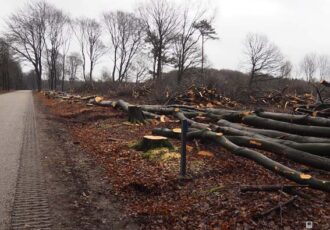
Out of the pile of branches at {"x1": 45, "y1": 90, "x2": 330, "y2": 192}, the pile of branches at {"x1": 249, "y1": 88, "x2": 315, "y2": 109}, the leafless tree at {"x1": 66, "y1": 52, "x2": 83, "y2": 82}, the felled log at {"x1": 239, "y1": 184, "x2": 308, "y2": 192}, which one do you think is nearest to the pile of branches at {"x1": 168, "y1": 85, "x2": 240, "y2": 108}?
the pile of branches at {"x1": 249, "y1": 88, "x2": 315, "y2": 109}

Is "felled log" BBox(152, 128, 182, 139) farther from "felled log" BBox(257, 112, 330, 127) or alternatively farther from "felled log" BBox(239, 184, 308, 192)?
"felled log" BBox(239, 184, 308, 192)

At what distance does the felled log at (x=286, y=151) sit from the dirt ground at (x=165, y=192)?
19 cm

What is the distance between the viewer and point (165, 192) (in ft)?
18.2

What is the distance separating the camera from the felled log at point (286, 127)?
7.55 meters

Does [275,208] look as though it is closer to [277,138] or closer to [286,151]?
[286,151]

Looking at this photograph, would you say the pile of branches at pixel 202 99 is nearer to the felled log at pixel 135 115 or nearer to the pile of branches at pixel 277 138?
the felled log at pixel 135 115

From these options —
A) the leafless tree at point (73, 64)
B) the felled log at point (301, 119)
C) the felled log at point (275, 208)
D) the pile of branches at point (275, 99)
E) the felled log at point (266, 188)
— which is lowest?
the felled log at point (275, 208)

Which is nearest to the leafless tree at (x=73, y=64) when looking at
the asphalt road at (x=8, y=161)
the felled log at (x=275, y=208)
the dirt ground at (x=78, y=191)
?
the asphalt road at (x=8, y=161)

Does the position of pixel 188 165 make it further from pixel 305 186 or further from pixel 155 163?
pixel 305 186

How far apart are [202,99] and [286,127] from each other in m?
9.11

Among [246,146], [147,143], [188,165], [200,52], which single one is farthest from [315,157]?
[200,52]

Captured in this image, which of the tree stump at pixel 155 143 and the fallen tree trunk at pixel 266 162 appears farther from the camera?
the tree stump at pixel 155 143

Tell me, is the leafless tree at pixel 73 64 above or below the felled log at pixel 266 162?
above

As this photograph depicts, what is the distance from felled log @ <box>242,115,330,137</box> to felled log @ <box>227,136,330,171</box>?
1.26 metres
